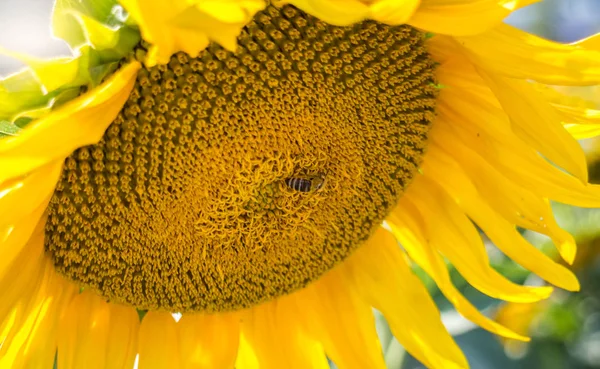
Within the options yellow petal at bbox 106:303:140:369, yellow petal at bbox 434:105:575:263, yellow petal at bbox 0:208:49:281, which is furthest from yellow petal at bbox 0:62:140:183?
yellow petal at bbox 434:105:575:263

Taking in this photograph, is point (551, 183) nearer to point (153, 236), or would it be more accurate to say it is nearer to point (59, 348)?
point (153, 236)

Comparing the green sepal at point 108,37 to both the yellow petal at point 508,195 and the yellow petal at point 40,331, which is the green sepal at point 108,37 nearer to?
the yellow petal at point 40,331

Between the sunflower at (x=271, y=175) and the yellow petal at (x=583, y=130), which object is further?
the yellow petal at (x=583, y=130)

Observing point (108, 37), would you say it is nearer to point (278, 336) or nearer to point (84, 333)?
point (84, 333)

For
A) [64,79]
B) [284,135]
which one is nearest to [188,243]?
[284,135]

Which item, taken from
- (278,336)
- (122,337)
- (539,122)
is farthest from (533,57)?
(122,337)

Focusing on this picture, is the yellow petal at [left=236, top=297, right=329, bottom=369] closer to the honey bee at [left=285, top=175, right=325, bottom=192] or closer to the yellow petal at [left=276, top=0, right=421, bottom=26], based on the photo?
the honey bee at [left=285, top=175, right=325, bottom=192]

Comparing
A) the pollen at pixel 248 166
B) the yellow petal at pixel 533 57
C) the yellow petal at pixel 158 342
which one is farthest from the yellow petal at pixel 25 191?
the yellow petal at pixel 533 57
